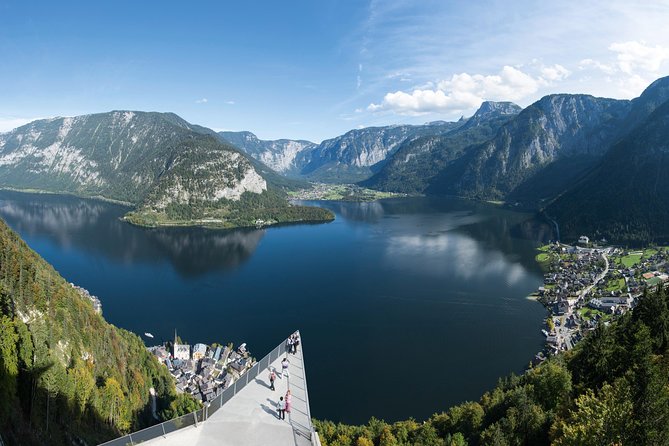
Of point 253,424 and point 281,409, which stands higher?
point 281,409

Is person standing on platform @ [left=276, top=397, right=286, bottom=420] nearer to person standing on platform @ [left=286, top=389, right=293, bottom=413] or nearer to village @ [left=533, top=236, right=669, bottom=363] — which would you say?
person standing on platform @ [left=286, top=389, right=293, bottom=413]

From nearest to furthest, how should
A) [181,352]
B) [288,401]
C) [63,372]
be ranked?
[288,401]
[63,372]
[181,352]

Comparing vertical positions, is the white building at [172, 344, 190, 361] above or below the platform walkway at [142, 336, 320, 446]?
below

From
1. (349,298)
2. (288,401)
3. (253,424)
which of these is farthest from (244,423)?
(349,298)

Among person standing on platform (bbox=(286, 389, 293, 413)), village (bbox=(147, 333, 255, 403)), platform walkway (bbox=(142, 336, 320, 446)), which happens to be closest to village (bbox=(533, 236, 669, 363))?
village (bbox=(147, 333, 255, 403))

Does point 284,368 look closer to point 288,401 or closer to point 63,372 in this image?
point 288,401
